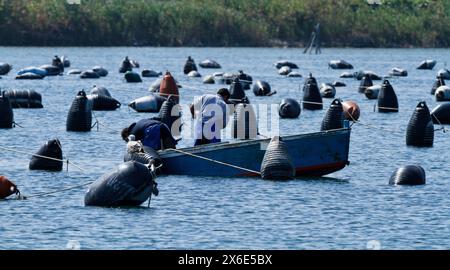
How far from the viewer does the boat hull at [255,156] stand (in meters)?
38.7

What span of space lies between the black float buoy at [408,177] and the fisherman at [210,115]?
15.4ft

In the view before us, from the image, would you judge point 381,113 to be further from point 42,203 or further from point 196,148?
point 42,203

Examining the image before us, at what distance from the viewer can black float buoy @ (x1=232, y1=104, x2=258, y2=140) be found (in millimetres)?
44719

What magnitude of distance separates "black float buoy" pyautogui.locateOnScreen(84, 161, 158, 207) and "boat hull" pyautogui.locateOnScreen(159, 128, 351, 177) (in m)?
5.19

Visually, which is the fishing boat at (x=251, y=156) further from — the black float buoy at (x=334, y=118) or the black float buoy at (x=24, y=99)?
the black float buoy at (x=24, y=99)

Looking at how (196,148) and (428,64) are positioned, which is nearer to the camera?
(196,148)

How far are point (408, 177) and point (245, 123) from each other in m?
7.65

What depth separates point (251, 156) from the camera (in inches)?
1539

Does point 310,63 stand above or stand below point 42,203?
below

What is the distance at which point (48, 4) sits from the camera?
194 m

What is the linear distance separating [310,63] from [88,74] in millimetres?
49853

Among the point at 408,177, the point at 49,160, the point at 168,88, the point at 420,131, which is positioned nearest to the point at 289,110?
the point at 168,88

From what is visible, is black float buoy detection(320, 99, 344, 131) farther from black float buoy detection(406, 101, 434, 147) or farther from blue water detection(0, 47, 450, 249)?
black float buoy detection(406, 101, 434, 147)
